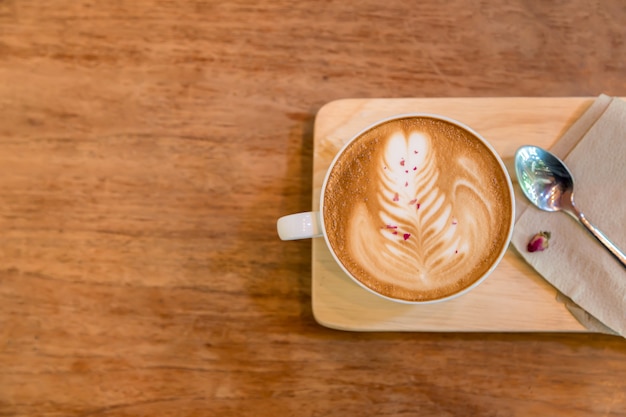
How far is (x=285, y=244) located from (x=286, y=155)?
5.7 inches

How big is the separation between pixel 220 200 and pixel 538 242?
47 centimetres

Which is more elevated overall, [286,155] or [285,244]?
[286,155]

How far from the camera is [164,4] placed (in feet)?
2.69

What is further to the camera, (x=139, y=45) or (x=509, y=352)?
(x=139, y=45)

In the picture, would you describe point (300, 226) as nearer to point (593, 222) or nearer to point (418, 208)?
point (418, 208)

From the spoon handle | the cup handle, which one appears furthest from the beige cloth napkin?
the cup handle

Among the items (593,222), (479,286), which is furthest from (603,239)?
(479,286)

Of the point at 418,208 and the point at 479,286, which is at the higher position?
the point at 418,208

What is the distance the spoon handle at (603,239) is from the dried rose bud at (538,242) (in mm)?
52

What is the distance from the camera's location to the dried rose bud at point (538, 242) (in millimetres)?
627

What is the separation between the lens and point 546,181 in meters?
0.64

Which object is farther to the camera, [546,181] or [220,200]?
[220,200]

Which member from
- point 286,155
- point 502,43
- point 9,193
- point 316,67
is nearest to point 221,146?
point 286,155

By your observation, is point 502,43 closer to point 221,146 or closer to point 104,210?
point 221,146
